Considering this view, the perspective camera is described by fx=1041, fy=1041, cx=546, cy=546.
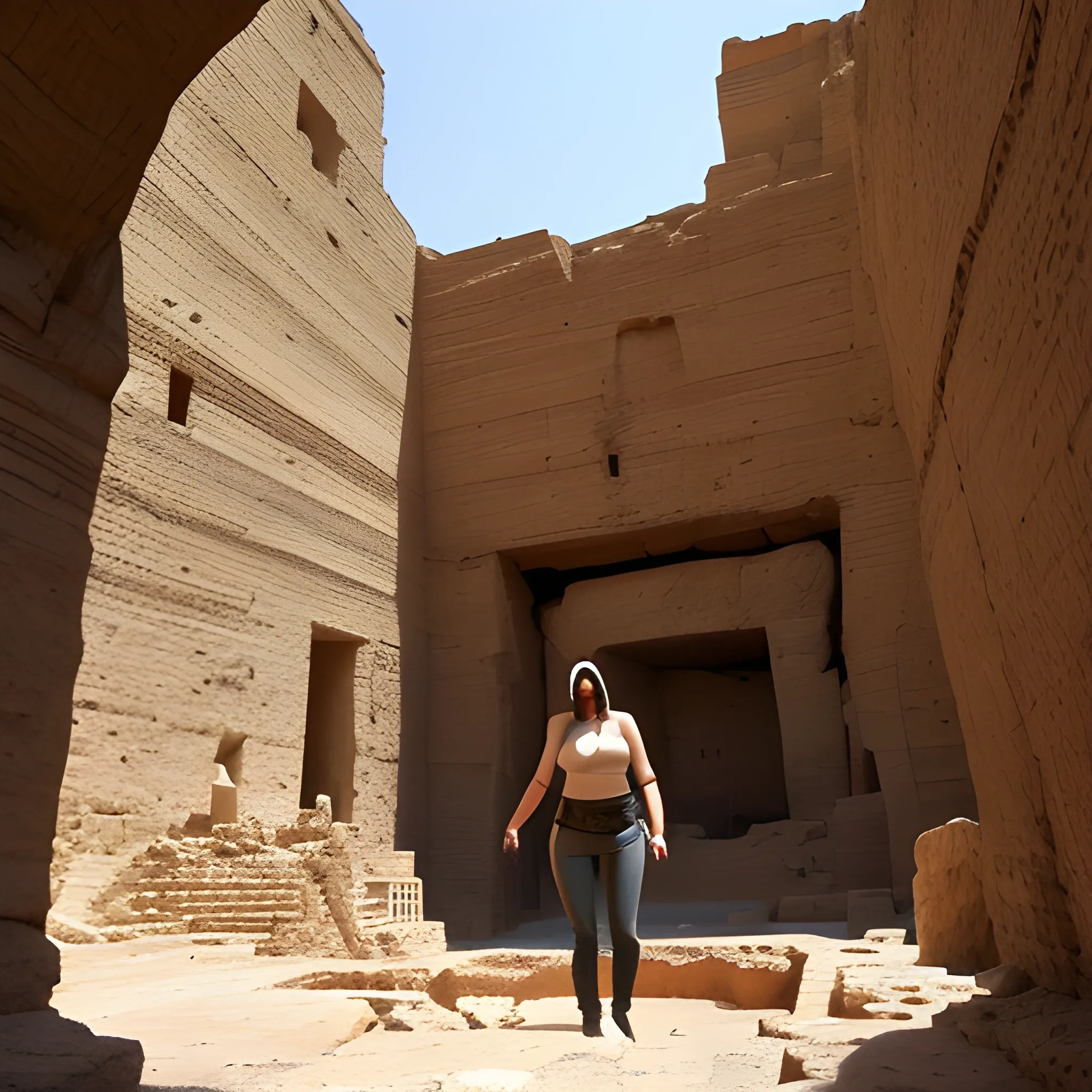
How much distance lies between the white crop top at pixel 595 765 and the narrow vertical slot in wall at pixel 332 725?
24.5 feet

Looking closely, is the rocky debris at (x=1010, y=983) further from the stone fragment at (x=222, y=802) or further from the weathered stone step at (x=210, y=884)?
the stone fragment at (x=222, y=802)

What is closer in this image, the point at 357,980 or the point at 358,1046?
the point at 358,1046

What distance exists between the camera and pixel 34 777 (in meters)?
2.40

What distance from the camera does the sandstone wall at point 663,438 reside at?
10.9 metres

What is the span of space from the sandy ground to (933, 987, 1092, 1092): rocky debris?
1.75ft

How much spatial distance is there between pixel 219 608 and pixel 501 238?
649 cm

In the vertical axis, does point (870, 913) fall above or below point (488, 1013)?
above

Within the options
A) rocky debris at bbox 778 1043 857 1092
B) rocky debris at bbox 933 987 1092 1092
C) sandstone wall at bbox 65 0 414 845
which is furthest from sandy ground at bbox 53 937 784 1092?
sandstone wall at bbox 65 0 414 845

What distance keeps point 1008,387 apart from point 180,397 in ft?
27.8

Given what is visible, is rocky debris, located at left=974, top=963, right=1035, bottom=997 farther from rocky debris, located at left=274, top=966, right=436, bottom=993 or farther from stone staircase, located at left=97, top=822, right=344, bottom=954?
stone staircase, located at left=97, top=822, right=344, bottom=954

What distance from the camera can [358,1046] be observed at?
3.13 metres

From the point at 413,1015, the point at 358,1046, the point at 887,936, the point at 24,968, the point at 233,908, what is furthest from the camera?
the point at 233,908

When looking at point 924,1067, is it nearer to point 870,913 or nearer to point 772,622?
point 870,913

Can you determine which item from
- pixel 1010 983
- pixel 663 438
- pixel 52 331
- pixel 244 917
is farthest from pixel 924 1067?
pixel 663 438
